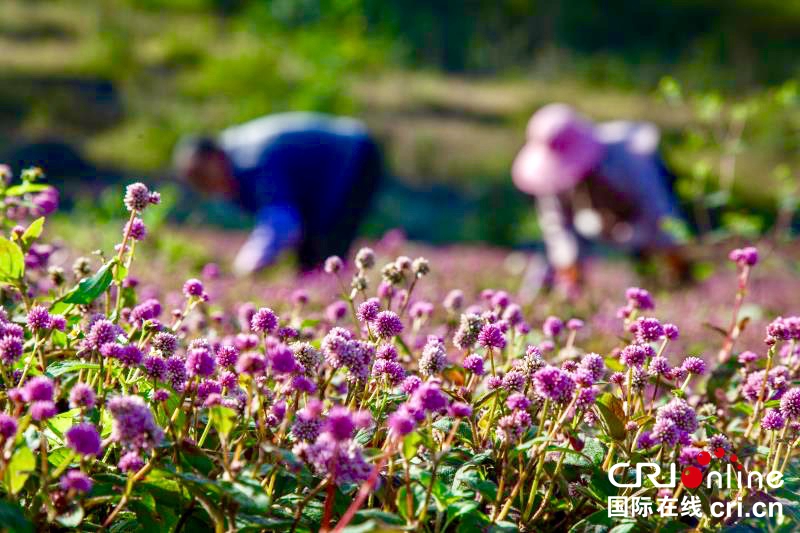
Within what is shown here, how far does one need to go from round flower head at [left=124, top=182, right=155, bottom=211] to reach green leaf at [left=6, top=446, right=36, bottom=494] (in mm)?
574

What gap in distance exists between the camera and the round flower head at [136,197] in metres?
1.68

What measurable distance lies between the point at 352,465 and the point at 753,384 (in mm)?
1018

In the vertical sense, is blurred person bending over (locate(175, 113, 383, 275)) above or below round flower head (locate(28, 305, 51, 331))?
below

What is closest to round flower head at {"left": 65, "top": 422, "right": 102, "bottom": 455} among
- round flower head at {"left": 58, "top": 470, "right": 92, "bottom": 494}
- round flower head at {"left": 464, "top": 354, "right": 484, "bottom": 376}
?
round flower head at {"left": 58, "top": 470, "right": 92, "bottom": 494}

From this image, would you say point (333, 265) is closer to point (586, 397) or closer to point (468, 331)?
point (468, 331)

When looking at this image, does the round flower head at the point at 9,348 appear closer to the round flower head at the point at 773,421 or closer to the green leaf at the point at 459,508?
the green leaf at the point at 459,508

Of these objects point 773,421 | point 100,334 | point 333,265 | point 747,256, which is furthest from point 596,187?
point 100,334

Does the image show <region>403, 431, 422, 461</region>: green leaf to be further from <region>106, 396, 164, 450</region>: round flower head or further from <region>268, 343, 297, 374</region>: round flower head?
<region>106, 396, 164, 450</region>: round flower head

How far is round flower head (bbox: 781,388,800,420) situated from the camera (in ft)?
5.49

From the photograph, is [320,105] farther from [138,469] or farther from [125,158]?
[138,469]

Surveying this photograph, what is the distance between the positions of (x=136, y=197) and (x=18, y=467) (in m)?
0.60

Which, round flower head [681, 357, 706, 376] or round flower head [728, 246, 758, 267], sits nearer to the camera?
round flower head [681, 357, 706, 376]

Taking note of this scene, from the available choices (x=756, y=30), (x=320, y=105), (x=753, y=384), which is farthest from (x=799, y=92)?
(x=756, y=30)

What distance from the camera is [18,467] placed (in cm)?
123
